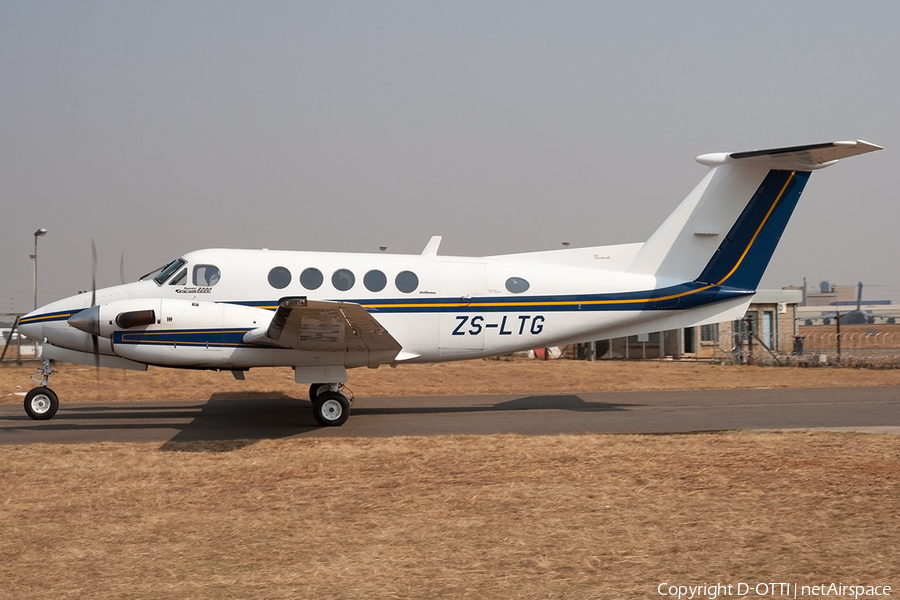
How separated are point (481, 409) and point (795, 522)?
866 centimetres

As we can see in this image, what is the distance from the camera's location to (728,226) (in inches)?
554

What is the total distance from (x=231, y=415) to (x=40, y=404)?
3.34 m

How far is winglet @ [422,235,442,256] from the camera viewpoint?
13.9 meters

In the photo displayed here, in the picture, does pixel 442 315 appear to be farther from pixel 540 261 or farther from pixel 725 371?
pixel 725 371

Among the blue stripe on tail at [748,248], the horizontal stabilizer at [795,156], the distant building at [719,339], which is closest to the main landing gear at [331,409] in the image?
the blue stripe on tail at [748,248]

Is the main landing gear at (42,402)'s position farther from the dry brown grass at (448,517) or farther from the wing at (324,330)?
the wing at (324,330)

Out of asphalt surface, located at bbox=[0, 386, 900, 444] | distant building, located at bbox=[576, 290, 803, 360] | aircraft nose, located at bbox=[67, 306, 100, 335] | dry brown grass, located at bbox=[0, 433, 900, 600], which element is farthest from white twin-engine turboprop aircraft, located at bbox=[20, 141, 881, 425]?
distant building, located at bbox=[576, 290, 803, 360]

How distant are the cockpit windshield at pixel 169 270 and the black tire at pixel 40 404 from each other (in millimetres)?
2895

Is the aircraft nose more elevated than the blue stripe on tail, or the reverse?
the blue stripe on tail

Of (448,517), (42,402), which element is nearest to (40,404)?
(42,402)

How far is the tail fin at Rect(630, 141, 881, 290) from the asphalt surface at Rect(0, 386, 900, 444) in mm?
2658

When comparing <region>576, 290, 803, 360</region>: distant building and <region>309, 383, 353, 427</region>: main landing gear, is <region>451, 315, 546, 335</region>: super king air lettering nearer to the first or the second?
<region>309, 383, 353, 427</region>: main landing gear

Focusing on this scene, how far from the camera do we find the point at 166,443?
1080 centimetres

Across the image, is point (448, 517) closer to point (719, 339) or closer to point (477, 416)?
point (477, 416)
